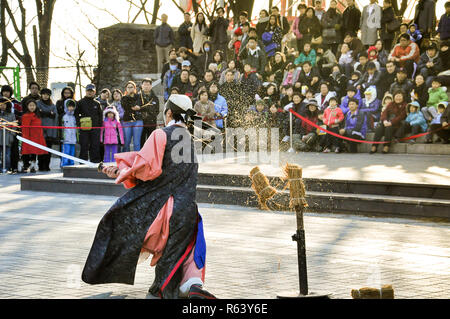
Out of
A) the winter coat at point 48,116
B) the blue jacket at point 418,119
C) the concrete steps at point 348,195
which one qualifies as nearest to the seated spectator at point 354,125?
the blue jacket at point 418,119

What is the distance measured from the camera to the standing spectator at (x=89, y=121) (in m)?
18.8

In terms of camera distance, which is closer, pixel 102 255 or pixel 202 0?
pixel 102 255

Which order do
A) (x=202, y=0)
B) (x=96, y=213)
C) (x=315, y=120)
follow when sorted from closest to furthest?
(x=96, y=213), (x=315, y=120), (x=202, y=0)

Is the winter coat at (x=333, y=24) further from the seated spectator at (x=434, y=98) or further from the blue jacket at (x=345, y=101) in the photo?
the seated spectator at (x=434, y=98)

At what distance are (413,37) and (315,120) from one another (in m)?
3.08

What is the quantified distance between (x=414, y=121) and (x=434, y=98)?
65 centimetres

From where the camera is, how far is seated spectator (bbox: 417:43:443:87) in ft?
60.1

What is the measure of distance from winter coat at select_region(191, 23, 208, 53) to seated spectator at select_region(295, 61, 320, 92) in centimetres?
409

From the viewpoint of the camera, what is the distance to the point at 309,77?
19.8 metres

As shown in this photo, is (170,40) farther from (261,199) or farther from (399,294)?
(399,294)

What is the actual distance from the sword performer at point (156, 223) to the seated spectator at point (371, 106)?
12258mm

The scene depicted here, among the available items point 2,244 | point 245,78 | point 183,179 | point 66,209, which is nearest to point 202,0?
point 245,78
